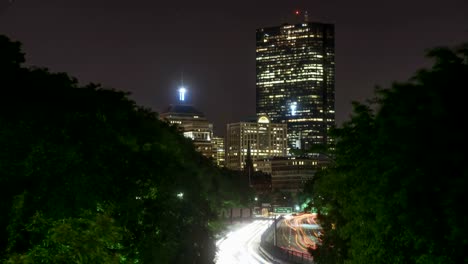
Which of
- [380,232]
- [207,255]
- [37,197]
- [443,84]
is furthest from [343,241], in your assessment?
[37,197]

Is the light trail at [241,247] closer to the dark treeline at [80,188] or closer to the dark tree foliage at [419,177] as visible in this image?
the dark treeline at [80,188]

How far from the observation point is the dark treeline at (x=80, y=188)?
26562mm

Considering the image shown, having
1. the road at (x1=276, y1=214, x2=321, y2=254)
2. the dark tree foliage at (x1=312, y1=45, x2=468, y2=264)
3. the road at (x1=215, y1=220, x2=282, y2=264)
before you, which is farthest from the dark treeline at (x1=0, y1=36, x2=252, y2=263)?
the road at (x1=276, y1=214, x2=321, y2=254)

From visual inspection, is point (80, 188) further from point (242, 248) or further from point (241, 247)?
point (241, 247)

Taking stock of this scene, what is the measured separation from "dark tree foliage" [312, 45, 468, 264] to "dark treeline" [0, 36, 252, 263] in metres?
9.91

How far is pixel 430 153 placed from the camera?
95.7 feet

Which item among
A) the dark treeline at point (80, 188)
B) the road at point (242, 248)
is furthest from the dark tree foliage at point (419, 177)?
the road at point (242, 248)

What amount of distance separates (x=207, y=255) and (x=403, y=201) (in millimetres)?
23752

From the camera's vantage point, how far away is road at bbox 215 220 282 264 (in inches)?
3618

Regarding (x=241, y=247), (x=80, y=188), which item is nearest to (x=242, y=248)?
(x=241, y=247)

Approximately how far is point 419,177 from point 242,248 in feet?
261

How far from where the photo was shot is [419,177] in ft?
97.9

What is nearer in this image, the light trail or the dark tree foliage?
the dark tree foliage

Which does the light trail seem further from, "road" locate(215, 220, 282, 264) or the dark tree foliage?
the dark tree foliage
